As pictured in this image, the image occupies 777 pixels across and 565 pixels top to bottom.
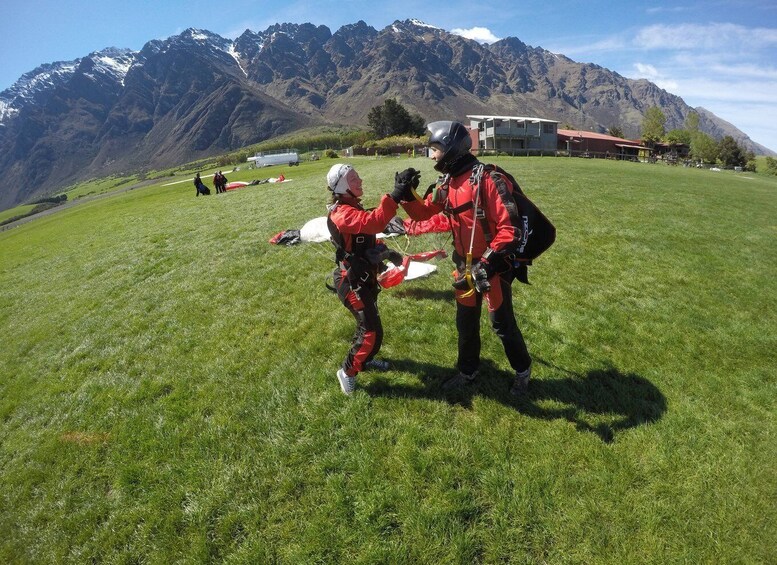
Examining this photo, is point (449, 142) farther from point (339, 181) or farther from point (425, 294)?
point (425, 294)

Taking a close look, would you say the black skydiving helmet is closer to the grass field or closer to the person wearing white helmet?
the person wearing white helmet

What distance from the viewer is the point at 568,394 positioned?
19.8ft

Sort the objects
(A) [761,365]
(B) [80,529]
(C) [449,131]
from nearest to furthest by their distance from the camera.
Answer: (B) [80,529] → (C) [449,131] → (A) [761,365]

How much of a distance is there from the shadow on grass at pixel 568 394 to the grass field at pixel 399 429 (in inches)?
1.6

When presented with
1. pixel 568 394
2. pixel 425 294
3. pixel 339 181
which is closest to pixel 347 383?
pixel 339 181

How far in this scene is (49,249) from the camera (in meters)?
23.2

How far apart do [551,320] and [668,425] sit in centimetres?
320

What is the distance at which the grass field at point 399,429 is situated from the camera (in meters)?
4.23

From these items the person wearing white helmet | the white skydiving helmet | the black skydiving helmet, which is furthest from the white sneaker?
the black skydiving helmet

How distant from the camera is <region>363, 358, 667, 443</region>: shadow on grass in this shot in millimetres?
5578

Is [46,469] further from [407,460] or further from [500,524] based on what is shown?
[500,524]

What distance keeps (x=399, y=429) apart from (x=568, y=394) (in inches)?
108

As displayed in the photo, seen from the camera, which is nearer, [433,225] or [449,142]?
[449,142]

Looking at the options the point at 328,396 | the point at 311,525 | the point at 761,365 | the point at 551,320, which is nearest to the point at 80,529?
the point at 311,525
